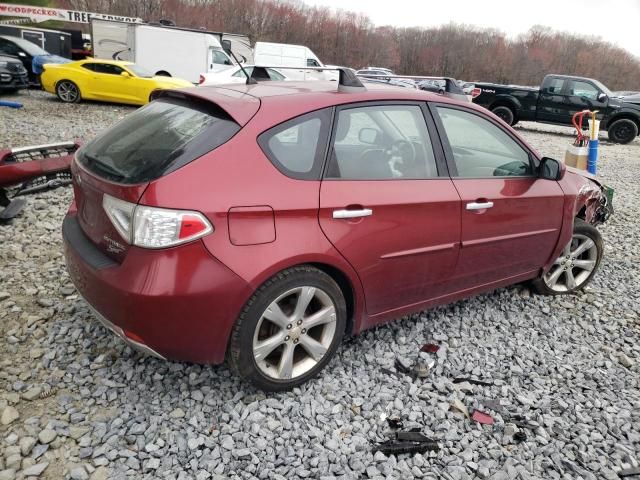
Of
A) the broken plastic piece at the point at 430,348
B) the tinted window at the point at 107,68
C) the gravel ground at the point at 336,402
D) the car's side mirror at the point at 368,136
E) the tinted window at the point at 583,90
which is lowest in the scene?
the gravel ground at the point at 336,402

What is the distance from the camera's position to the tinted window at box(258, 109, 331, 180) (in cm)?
247

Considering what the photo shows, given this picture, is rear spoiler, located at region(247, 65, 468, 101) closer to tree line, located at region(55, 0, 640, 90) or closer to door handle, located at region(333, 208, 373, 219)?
door handle, located at region(333, 208, 373, 219)

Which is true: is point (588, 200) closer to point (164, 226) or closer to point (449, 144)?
point (449, 144)

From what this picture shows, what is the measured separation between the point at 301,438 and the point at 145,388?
3.00 ft

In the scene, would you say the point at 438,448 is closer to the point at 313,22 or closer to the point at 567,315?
the point at 567,315

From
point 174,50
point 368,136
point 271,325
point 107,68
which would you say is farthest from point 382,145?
point 174,50

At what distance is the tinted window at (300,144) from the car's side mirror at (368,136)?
255 millimetres

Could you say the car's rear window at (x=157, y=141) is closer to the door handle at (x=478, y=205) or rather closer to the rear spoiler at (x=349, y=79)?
Result: the rear spoiler at (x=349, y=79)

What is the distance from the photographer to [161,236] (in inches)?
86.2

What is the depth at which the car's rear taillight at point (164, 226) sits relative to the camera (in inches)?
86.0

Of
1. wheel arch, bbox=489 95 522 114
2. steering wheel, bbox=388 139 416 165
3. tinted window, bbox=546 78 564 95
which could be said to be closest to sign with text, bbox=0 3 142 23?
wheel arch, bbox=489 95 522 114

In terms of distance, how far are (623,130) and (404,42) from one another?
6189 centimetres

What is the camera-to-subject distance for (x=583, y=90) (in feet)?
54.1

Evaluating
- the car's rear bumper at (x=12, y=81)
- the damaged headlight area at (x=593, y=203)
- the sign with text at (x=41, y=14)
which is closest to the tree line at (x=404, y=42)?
the sign with text at (x=41, y=14)
